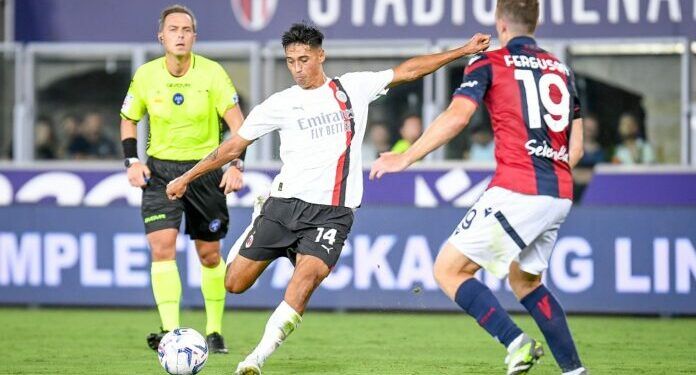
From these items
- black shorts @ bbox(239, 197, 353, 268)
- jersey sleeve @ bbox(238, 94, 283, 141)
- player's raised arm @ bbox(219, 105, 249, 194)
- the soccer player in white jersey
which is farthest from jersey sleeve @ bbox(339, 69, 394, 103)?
player's raised arm @ bbox(219, 105, 249, 194)

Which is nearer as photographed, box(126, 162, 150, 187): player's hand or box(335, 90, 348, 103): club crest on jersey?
box(335, 90, 348, 103): club crest on jersey

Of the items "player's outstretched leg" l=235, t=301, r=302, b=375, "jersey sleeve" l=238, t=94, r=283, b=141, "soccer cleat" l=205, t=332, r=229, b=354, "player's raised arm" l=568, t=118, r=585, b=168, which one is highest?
"jersey sleeve" l=238, t=94, r=283, b=141

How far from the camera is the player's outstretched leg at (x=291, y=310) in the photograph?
7.74m

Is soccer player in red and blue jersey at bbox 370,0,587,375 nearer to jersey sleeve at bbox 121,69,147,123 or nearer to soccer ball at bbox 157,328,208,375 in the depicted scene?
soccer ball at bbox 157,328,208,375

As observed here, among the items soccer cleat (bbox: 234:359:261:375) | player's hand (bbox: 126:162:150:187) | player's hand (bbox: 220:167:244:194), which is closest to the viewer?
soccer cleat (bbox: 234:359:261:375)

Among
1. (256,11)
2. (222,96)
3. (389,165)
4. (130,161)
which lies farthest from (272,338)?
(256,11)

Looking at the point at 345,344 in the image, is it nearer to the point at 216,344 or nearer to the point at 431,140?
the point at 216,344

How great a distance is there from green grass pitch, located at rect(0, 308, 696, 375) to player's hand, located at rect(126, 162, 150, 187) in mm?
1181

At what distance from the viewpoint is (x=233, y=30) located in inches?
640

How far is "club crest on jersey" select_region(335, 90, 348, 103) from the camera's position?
26.9 feet

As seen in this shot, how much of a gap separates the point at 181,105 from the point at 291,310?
7.42 ft

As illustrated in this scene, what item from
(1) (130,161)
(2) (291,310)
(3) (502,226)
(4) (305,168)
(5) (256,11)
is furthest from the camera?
(5) (256,11)

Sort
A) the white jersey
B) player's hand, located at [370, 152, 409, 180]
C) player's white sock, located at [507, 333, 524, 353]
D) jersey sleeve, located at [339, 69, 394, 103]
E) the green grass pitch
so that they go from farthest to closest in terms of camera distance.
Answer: the green grass pitch
jersey sleeve, located at [339, 69, 394, 103]
the white jersey
player's white sock, located at [507, 333, 524, 353]
player's hand, located at [370, 152, 409, 180]

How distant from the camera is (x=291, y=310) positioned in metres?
7.93
